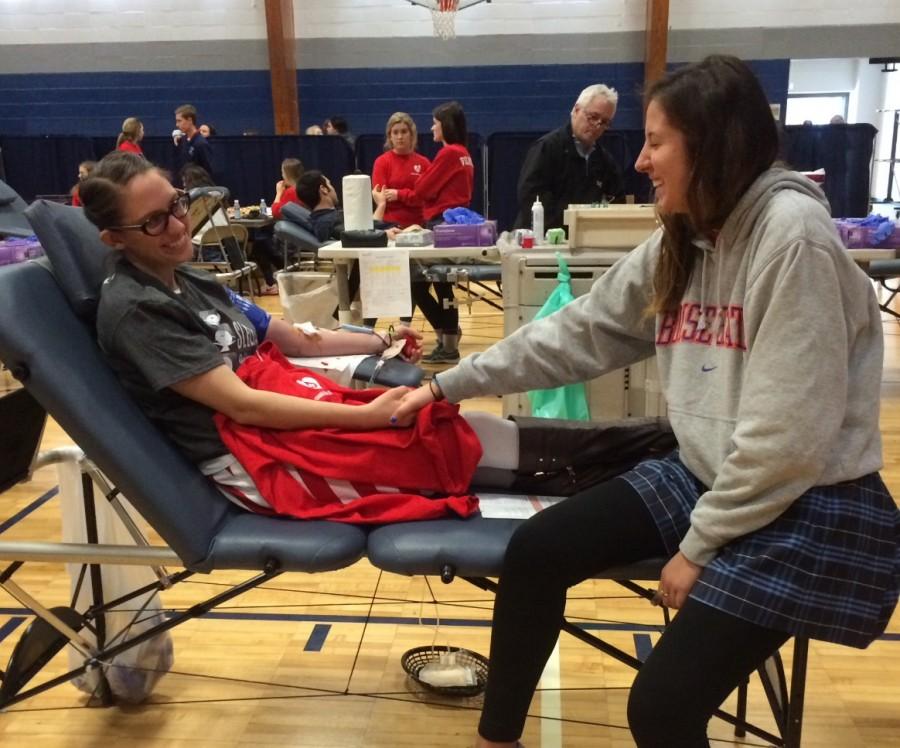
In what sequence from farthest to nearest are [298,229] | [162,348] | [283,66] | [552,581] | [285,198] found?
1. [283,66]
2. [285,198]
3. [298,229]
4. [162,348]
5. [552,581]

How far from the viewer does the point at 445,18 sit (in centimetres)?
896

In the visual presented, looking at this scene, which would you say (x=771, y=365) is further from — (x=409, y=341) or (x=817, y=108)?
(x=817, y=108)

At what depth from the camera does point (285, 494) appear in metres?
1.48

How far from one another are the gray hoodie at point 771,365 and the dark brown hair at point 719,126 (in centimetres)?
3

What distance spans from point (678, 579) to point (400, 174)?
13.2ft

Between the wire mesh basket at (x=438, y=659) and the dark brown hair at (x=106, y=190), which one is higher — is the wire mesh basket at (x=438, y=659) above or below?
below

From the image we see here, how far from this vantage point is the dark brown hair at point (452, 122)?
15.0ft

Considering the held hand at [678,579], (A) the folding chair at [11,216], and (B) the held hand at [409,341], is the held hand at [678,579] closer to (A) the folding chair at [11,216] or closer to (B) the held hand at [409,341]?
(B) the held hand at [409,341]

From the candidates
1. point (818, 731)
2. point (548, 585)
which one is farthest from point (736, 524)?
point (818, 731)

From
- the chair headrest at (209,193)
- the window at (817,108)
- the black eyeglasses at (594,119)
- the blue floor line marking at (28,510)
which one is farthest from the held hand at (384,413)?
the window at (817,108)

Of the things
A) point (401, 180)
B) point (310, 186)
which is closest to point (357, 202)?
point (401, 180)

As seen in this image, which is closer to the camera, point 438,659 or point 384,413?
point 384,413

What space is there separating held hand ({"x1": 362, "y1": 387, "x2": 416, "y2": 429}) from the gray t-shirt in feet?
0.88

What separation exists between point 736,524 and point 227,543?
32.3 inches
